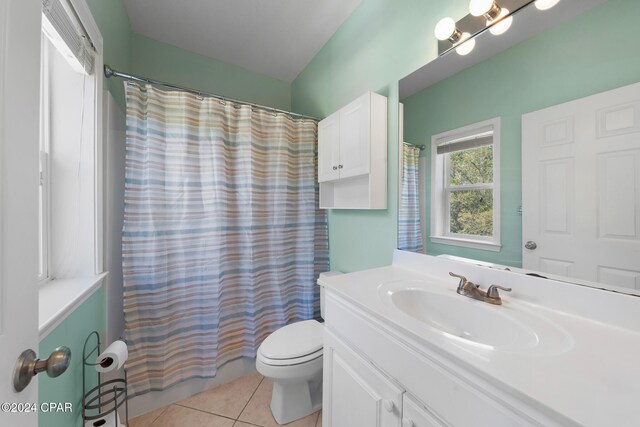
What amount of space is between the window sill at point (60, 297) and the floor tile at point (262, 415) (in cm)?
109

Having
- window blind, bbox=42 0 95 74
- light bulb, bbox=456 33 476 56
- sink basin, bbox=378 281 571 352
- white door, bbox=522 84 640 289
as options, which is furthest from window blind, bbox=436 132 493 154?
window blind, bbox=42 0 95 74

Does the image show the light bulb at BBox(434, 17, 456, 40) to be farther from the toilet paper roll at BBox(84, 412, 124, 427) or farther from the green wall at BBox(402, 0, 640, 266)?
the toilet paper roll at BBox(84, 412, 124, 427)

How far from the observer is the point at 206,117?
5.20ft

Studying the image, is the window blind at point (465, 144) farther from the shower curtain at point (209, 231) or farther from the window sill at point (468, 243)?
the shower curtain at point (209, 231)

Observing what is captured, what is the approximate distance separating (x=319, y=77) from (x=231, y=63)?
0.88m

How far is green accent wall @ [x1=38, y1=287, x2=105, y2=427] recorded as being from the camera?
727 mm

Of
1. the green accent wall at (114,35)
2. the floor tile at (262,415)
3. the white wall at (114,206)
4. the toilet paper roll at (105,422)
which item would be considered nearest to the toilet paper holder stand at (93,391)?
the toilet paper roll at (105,422)

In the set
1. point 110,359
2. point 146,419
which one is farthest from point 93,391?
point 146,419

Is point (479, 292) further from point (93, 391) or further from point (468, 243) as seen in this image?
point (93, 391)

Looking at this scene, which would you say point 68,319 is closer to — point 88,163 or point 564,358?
point 88,163

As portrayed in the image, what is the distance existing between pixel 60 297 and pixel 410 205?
155 cm

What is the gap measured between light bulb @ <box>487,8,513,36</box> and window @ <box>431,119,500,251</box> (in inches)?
13.6

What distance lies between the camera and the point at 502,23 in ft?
3.09

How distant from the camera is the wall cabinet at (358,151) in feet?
4.51
